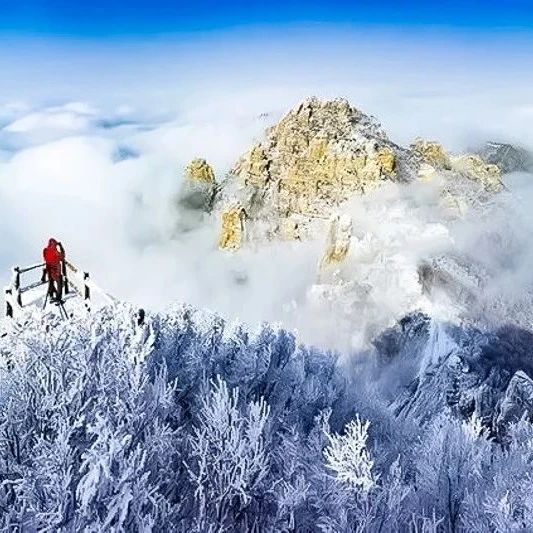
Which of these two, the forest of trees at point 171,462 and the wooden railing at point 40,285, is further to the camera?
the wooden railing at point 40,285

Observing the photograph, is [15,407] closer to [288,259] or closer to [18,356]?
[18,356]

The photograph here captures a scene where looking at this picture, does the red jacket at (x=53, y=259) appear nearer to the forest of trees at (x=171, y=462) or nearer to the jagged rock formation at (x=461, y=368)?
the forest of trees at (x=171, y=462)

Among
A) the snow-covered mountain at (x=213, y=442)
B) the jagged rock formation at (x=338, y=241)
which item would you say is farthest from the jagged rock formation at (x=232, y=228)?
the snow-covered mountain at (x=213, y=442)

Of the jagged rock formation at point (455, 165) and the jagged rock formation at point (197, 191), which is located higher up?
the jagged rock formation at point (455, 165)

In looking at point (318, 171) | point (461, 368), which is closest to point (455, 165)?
point (318, 171)

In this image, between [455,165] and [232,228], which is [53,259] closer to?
[232,228]
